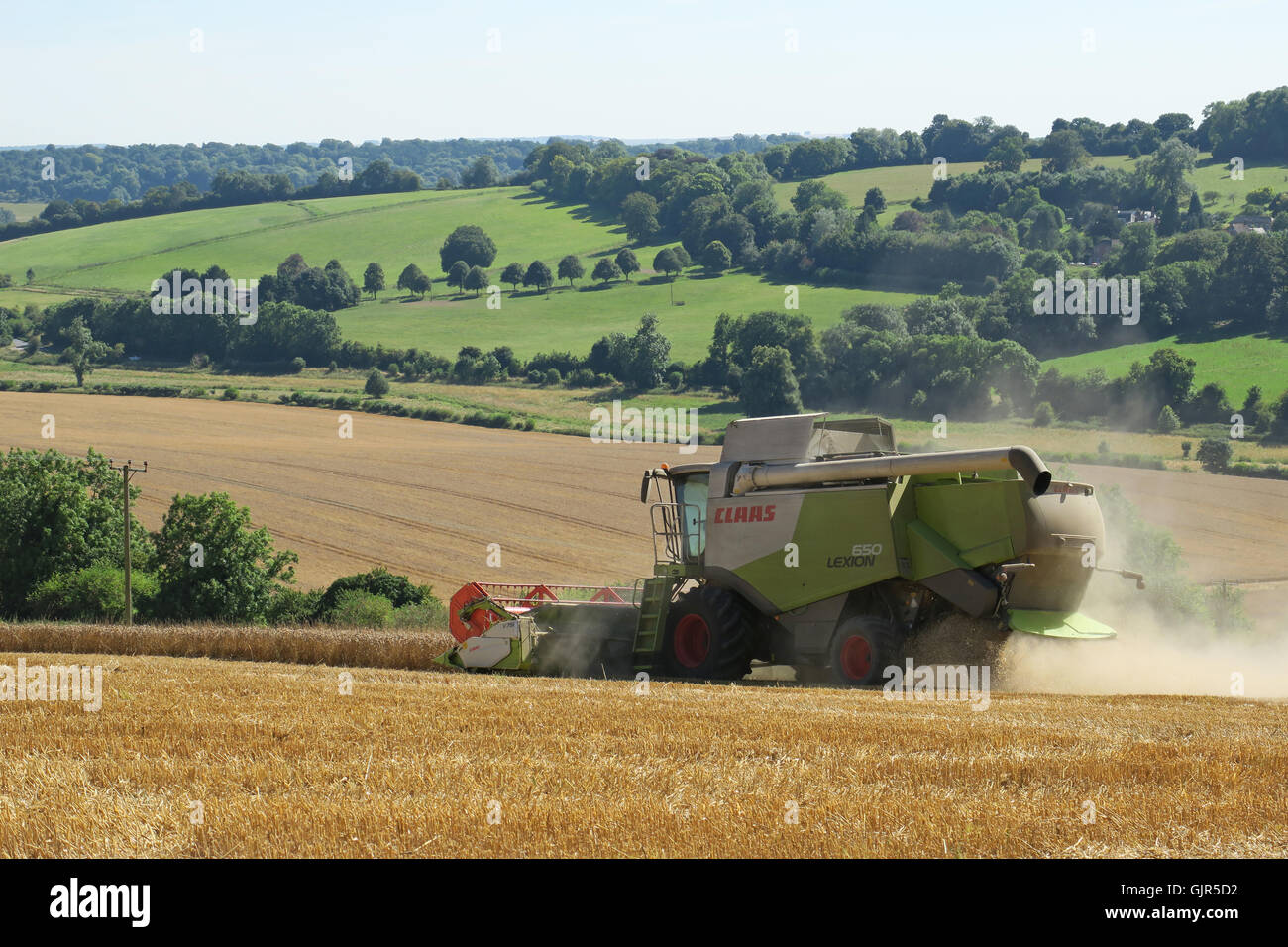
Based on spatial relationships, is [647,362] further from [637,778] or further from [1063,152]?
[1063,152]

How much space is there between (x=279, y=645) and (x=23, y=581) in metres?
14.8

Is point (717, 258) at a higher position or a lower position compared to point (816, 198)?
lower

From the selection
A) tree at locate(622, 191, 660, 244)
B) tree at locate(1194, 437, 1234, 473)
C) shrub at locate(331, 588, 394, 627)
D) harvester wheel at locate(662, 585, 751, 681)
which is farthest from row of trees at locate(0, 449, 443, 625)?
tree at locate(622, 191, 660, 244)

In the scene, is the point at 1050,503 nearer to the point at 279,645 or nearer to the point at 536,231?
the point at 279,645

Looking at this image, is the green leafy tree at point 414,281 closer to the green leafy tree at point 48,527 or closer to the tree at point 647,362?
the tree at point 647,362

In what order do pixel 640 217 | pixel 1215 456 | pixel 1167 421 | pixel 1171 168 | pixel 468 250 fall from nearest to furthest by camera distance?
pixel 1215 456 → pixel 1167 421 → pixel 468 250 → pixel 640 217 → pixel 1171 168

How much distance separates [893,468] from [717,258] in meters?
102

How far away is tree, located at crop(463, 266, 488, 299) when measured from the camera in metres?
115

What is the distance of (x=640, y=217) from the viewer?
128 meters

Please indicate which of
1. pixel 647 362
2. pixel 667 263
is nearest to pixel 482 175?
pixel 667 263

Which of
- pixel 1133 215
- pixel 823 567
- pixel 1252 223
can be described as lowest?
pixel 823 567

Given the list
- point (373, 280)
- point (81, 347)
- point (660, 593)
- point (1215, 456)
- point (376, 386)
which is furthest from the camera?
point (373, 280)

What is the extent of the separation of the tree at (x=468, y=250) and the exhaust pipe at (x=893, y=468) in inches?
4152
